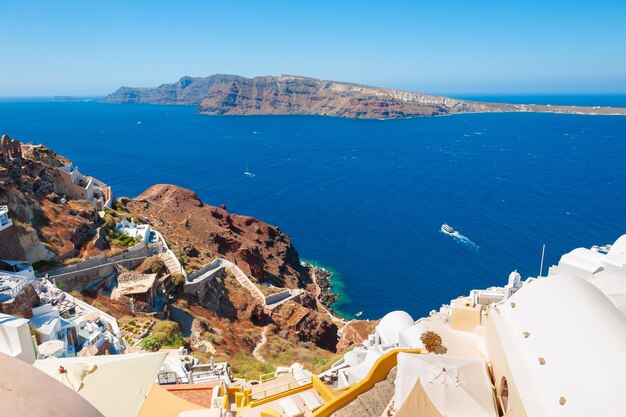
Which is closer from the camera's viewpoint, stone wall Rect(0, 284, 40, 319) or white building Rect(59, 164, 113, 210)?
stone wall Rect(0, 284, 40, 319)

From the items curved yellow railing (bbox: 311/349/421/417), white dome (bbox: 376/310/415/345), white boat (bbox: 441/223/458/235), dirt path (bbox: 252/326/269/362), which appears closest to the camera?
curved yellow railing (bbox: 311/349/421/417)

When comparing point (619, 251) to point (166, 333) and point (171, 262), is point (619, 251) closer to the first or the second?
point (166, 333)

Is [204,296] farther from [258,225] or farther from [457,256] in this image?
[457,256]

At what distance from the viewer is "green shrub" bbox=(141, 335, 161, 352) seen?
2793 centimetres

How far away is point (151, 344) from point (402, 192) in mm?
89106

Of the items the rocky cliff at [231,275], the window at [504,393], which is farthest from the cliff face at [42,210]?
the window at [504,393]

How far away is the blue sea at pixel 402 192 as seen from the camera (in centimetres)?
6869

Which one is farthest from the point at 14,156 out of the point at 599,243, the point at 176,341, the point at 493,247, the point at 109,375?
the point at 599,243

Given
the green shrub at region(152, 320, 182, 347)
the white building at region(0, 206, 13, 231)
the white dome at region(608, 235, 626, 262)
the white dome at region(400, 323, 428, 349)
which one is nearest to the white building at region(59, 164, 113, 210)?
the white building at region(0, 206, 13, 231)

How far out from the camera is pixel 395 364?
19172mm

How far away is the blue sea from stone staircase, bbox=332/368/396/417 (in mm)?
40807

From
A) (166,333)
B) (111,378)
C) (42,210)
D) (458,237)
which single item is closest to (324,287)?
(458,237)

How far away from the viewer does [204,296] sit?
42594mm

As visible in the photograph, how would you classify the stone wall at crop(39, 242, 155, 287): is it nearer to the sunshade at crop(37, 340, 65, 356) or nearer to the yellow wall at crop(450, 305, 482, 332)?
the sunshade at crop(37, 340, 65, 356)
